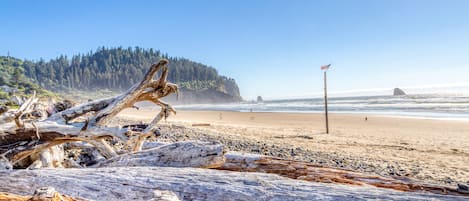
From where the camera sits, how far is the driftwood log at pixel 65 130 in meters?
2.85

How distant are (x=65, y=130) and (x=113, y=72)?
439 feet

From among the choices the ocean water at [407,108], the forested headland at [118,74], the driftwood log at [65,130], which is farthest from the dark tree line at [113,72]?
the driftwood log at [65,130]

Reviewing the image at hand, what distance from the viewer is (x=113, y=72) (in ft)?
404

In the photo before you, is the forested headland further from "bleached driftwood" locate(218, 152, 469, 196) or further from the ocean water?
"bleached driftwood" locate(218, 152, 469, 196)

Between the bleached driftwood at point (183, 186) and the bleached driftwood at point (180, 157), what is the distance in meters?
0.53

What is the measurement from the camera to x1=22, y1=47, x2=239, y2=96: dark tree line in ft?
371

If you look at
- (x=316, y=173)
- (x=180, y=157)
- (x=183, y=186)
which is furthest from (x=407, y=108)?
(x=183, y=186)

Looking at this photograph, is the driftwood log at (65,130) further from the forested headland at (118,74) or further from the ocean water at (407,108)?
the forested headland at (118,74)

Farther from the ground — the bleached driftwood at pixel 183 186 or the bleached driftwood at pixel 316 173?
the bleached driftwood at pixel 183 186

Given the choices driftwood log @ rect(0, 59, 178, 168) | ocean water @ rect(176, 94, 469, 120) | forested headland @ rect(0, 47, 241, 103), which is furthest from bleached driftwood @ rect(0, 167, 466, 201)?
forested headland @ rect(0, 47, 241, 103)

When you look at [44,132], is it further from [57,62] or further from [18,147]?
[57,62]

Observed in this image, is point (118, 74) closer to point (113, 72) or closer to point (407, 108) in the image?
point (113, 72)

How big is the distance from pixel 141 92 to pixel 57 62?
158 metres

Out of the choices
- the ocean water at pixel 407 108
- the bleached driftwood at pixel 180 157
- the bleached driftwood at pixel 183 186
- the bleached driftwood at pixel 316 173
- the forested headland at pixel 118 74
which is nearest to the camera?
the bleached driftwood at pixel 183 186
